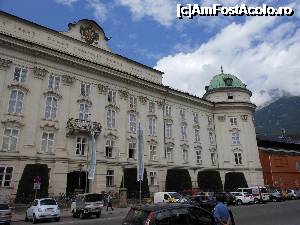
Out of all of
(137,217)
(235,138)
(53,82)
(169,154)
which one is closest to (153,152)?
(169,154)

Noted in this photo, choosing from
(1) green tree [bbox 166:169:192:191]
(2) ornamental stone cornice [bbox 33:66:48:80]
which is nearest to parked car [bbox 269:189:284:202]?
(1) green tree [bbox 166:169:192:191]

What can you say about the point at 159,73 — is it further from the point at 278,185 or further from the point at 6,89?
the point at 278,185

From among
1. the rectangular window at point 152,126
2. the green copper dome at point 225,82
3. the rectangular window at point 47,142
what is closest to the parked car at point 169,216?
the rectangular window at point 47,142

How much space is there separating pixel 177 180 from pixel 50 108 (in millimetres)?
21894

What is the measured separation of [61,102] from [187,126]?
24.1 m

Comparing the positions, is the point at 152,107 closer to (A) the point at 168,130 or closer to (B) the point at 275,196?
(A) the point at 168,130

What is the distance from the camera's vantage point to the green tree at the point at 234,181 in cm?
5369

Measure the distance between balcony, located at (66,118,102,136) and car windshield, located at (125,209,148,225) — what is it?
29.9 m

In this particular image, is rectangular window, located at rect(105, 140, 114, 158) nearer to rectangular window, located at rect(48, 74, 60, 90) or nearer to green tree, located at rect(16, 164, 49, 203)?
green tree, located at rect(16, 164, 49, 203)

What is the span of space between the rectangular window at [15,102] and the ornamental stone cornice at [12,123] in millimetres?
1167

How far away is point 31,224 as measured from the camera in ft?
75.2

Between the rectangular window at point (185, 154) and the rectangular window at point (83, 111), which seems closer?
the rectangular window at point (83, 111)

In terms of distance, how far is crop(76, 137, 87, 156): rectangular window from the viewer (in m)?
39.1

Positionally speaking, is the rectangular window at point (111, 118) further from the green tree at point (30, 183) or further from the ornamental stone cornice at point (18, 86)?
the ornamental stone cornice at point (18, 86)
